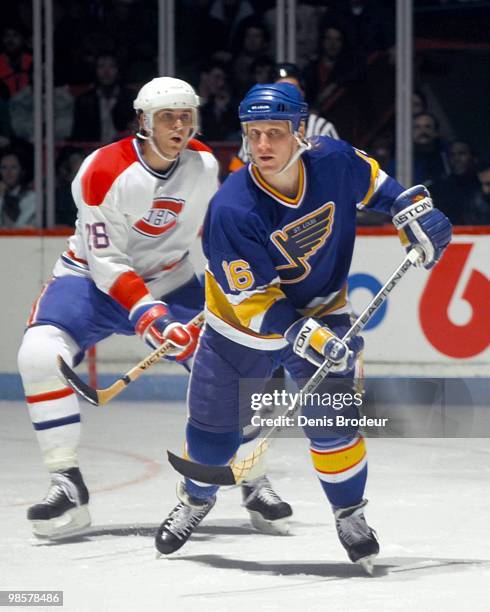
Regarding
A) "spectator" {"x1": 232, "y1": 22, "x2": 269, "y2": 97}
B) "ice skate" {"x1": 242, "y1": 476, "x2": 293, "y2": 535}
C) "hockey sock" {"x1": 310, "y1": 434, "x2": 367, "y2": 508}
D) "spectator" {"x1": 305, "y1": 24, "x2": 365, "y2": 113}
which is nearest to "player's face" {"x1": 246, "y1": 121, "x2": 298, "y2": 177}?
"hockey sock" {"x1": 310, "y1": 434, "x2": 367, "y2": 508}

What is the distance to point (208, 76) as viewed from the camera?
7000 mm

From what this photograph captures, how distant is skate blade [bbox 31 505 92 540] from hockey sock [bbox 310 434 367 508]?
77 centimetres

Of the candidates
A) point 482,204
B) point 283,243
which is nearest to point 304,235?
point 283,243

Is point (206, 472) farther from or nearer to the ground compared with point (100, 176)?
nearer to the ground

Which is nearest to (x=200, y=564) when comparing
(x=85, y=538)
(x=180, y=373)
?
(x=85, y=538)

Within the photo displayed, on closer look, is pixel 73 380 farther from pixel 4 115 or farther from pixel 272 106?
pixel 4 115

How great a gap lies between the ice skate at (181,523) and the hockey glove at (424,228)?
754mm

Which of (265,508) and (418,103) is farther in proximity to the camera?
(418,103)

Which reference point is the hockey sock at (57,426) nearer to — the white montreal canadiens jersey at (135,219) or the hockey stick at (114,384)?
the hockey stick at (114,384)

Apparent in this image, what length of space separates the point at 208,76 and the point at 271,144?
3911 millimetres

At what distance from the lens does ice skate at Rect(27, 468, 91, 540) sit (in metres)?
3.65

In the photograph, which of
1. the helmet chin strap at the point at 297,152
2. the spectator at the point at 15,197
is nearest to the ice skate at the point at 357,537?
the helmet chin strap at the point at 297,152

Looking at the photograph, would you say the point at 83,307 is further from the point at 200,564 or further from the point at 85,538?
the point at 200,564

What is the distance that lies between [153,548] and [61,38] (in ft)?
12.4
